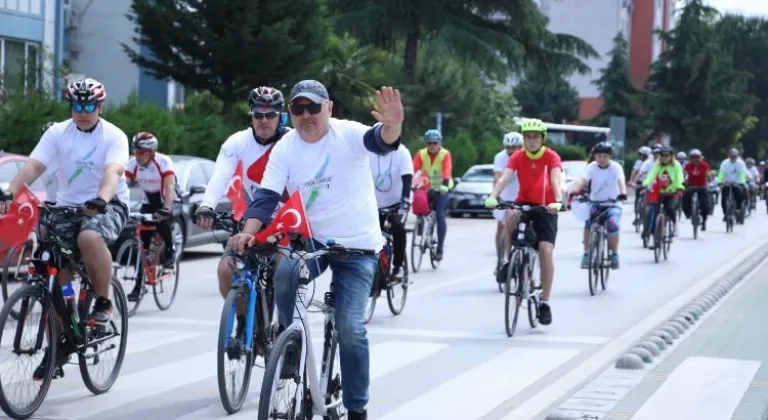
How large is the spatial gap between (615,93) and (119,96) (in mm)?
47227

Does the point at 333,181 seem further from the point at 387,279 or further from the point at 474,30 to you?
the point at 474,30

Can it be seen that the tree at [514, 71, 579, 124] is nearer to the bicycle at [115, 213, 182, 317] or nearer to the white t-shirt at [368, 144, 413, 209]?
the bicycle at [115, 213, 182, 317]

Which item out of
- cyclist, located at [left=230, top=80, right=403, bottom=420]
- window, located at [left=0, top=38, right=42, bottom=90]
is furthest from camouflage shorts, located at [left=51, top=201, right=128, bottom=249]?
window, located at [left=0, top=38, right=42, bottom=90]

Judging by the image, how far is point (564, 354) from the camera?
11.2 m

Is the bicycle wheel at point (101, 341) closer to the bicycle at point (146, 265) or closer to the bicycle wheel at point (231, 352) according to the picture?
the bicycle wheel at point (231, 352)

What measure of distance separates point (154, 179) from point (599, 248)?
208 inches

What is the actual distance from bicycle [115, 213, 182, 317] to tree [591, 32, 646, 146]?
7382 cm

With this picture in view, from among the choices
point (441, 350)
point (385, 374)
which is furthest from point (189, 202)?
point (385, 374)

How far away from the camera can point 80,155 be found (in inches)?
344

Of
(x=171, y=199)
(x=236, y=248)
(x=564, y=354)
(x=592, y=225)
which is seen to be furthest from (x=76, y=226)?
(x=592, y=225)

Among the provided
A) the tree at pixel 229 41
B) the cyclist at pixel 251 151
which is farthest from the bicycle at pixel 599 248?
the tree at pixel 229 41

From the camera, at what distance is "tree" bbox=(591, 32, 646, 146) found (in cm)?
8681

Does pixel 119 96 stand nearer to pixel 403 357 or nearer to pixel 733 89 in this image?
pixel 403 357

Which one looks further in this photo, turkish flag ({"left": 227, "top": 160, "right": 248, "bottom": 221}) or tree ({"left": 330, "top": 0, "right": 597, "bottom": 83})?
tree ({"left": 330, "top": 0, "right": 597, "bottom": 83})
